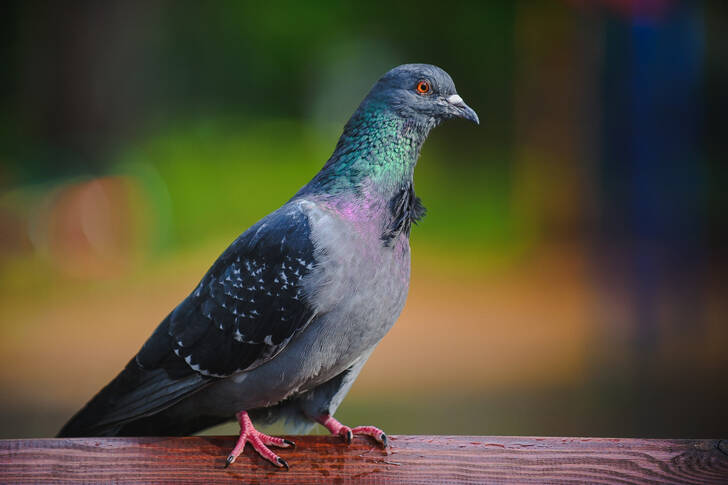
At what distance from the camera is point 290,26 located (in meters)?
14.1

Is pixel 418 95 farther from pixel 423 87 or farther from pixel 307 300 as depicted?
pixel 307 300

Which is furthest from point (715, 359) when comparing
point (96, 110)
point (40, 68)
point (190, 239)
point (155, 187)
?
point (40, 68)

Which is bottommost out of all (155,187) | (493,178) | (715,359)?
(715,359)

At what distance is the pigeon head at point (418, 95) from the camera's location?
253 centimetres

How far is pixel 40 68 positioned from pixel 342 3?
535 centimetres

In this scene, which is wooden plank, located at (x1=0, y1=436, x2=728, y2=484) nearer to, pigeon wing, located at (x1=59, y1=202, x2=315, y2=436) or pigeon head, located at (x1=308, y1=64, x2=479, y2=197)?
Answer: pigeon wing, located at (x1=59, y1=202, x2=315, y2=436)

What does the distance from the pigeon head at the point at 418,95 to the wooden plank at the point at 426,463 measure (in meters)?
1.04

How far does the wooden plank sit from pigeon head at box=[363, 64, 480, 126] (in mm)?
1035

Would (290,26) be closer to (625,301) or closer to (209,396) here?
(625,301)

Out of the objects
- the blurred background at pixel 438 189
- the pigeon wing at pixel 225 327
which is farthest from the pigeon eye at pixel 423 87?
the blurred background at pixel 438 189

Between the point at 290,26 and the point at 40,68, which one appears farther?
the point at 290,26

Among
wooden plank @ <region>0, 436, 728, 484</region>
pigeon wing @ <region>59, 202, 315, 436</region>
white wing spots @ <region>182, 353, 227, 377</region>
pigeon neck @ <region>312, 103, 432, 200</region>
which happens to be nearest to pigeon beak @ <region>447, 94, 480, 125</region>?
pigeon neck @ <region>312, 103, 432, 200</region>

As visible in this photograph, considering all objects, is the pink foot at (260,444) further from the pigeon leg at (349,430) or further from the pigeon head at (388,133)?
the pigeon head at (388,133)

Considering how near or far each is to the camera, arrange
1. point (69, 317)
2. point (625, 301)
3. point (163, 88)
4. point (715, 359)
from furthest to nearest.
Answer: point (163, 88) → point (625, 301) → point (69, 317) → point (715, 359)
